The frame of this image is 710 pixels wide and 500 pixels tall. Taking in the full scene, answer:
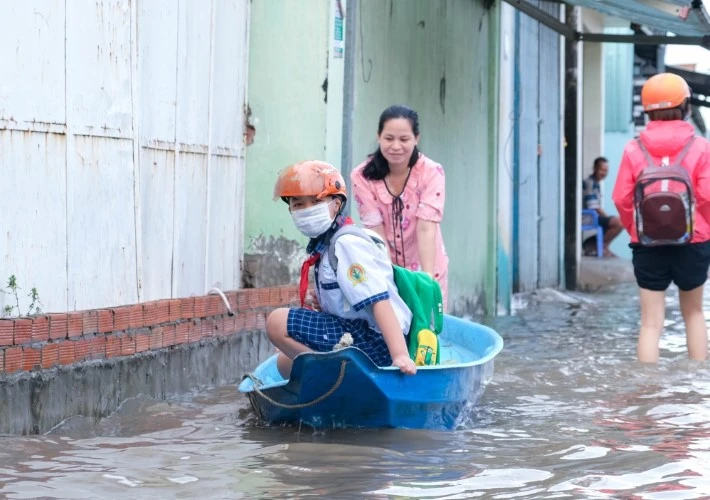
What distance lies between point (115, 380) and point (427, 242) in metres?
1.81

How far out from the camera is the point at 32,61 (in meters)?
5.23

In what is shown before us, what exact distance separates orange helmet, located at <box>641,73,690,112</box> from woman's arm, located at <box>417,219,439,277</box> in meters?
1.69

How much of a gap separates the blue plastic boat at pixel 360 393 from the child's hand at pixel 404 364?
0.03 metres

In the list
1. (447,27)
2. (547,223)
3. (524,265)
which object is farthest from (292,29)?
(547,223)

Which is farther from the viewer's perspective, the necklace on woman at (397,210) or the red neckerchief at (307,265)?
the necklace on woman at (397,210)

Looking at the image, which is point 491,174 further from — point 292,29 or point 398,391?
point 398,391

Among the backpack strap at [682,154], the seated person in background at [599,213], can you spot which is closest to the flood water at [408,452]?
the backpack strap at [682,154]

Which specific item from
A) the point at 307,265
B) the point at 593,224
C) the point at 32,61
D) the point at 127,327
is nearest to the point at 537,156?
the point at 593,224

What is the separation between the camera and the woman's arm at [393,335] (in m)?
4.82

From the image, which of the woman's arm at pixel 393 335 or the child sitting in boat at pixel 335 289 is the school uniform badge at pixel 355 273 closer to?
the child sitting in boat at pixel 335 289

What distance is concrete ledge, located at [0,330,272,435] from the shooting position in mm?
4859

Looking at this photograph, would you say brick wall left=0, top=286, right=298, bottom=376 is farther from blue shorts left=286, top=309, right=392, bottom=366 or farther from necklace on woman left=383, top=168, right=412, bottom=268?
necklace on woman left=383, top=168, right=412, bottom=268

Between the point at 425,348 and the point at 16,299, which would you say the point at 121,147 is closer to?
the point at 16,299

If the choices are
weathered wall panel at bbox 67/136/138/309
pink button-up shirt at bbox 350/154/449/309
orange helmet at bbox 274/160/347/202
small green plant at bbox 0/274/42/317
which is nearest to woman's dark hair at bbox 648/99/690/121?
pink button-up shirt at bbox 350/154/449/309
